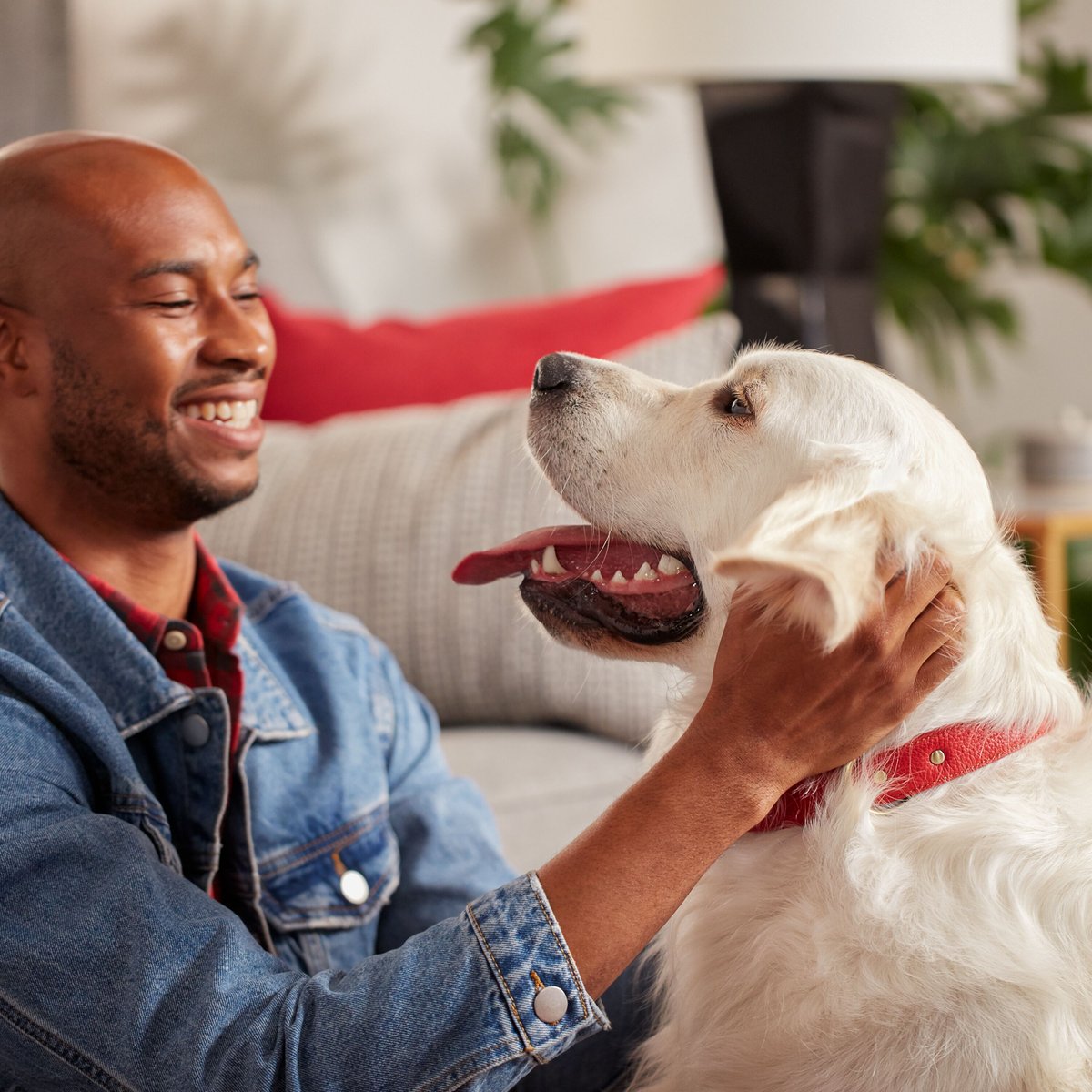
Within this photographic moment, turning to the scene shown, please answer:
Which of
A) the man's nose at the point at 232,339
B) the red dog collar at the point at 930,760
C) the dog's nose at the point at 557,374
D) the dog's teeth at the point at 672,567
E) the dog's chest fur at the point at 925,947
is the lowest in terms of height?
the dog's chest fur at the point at 925,947

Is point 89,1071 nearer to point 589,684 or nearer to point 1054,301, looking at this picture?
point 589,684

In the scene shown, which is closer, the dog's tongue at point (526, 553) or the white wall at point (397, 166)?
the dog's tongue at point (526, 553)

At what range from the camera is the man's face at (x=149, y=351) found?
1.05 meters

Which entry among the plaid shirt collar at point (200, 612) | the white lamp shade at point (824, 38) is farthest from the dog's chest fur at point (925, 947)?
the white lamp shade at point (824, 38)

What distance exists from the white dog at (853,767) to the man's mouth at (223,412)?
290 mm

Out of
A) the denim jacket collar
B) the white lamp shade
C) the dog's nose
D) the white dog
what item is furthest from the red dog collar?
the white lamp shade

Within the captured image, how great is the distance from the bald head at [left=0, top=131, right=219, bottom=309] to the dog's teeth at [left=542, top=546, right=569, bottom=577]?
1.51ft

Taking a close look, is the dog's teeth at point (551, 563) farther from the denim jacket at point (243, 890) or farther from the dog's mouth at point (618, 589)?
the denim jacket at point (243, 890)

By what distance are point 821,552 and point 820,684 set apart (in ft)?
0.34

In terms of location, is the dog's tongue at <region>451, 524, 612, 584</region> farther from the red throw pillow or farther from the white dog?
the red throw pillow

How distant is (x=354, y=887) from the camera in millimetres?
1155

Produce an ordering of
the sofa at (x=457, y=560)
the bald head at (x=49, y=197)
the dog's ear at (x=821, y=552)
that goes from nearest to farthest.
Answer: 1. the dog's ear at (x=821, y=552)
2. the bald head at (x=49, y=197)
3. the sofa at (x=457, y=560)

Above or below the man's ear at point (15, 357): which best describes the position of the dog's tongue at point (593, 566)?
below

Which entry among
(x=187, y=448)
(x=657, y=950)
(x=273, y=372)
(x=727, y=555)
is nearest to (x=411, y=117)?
(x=273, y=372)
